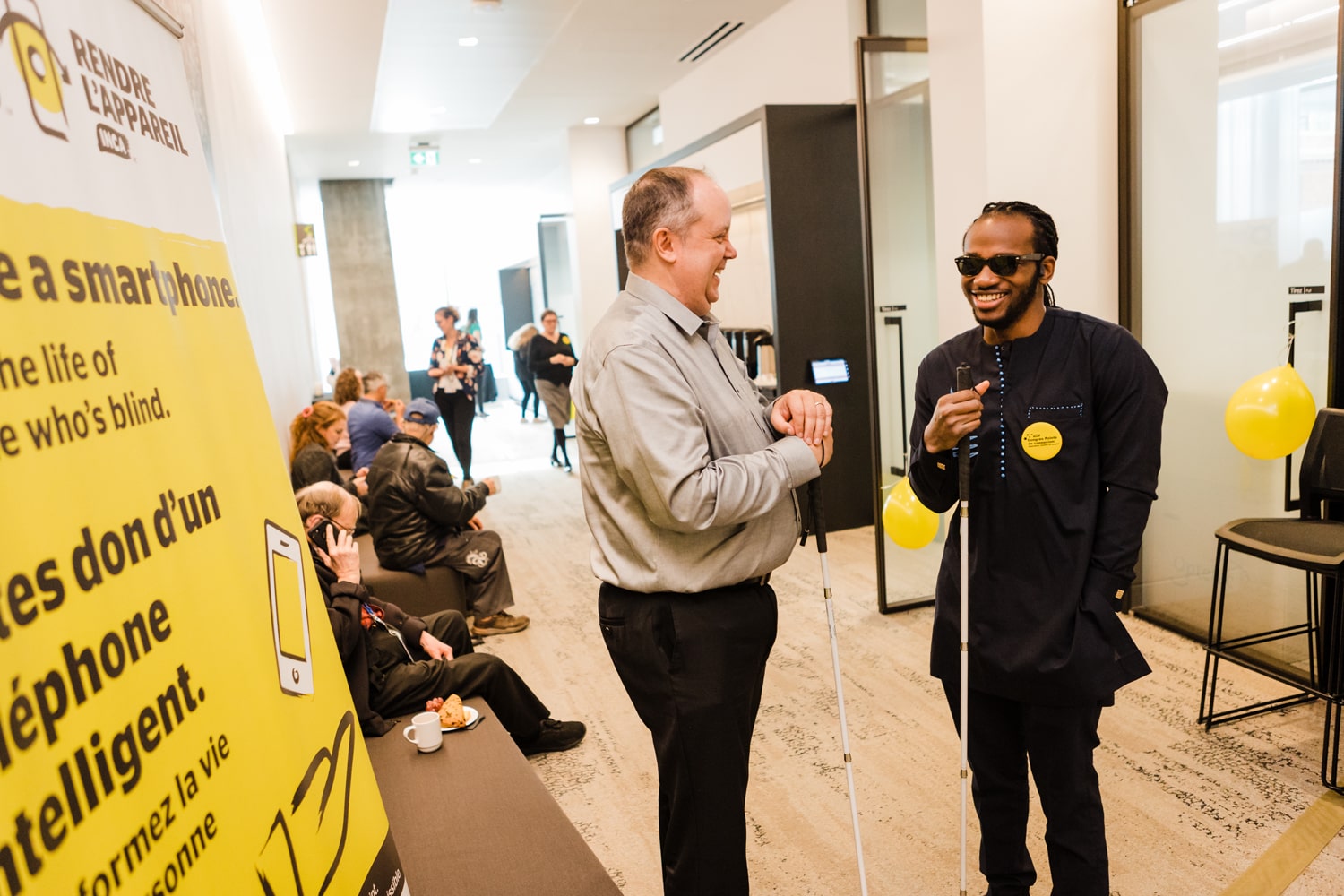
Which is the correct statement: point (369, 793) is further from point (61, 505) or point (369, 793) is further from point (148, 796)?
point (61, 505)

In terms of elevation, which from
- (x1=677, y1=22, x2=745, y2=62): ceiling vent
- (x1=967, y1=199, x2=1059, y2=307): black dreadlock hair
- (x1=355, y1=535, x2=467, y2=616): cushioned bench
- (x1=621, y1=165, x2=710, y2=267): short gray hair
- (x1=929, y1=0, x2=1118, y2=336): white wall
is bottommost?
(x1=355, y1=535, x2=467, y2=616): cushioned bench

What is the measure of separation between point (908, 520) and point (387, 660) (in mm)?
2177

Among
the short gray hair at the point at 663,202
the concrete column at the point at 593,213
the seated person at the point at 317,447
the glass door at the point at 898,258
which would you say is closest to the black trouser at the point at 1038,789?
the short gray hair at the point at 663,202

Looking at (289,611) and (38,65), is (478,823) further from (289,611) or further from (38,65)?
(38,65)

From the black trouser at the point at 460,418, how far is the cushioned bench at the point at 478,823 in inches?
243

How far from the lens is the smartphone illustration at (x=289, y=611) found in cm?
120

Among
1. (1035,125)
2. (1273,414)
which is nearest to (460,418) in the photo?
(1035,125)

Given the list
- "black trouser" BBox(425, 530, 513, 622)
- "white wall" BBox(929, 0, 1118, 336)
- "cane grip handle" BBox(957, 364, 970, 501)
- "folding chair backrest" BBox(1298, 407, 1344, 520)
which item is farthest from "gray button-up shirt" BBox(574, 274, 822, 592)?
"black trouser" BBox(425, 530, 513, 622)

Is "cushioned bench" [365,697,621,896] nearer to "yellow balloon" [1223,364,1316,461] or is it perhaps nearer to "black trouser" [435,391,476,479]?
"yellow balloon" [1223,364,1316,461]

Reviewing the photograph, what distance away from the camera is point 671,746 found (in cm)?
180

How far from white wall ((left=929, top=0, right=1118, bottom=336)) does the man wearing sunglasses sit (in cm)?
208

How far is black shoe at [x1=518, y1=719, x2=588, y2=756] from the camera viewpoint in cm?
345

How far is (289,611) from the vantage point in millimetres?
1247

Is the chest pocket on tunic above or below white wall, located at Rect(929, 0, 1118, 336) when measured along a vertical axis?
below
